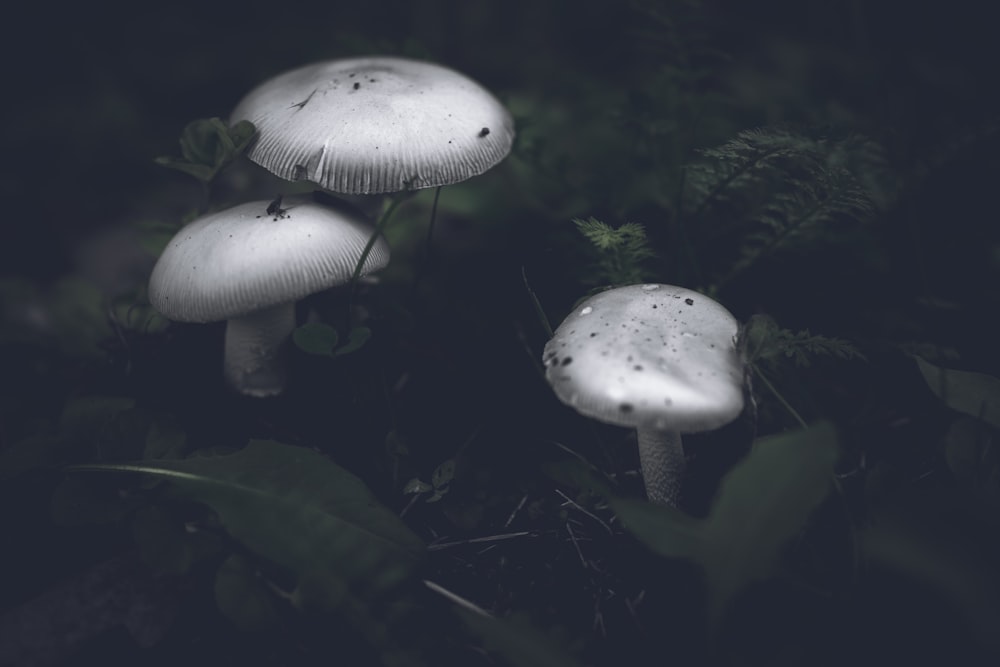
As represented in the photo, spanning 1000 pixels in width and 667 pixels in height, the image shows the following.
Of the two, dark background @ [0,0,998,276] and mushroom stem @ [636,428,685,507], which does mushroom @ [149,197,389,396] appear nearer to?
mushroom stem @ [636,428,685,507]

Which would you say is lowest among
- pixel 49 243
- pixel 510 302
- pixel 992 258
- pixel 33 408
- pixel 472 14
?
pixel 49 243

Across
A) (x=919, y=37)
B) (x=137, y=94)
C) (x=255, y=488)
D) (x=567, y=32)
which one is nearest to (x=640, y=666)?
(x=255, y=488)

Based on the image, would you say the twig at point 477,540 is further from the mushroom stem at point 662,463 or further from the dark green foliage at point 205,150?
the dark green foliage at point 205,150

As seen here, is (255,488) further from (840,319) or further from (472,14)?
(472,14)

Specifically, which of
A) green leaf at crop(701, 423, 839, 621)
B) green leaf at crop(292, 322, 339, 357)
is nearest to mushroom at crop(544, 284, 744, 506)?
green leaf at crop(701, 423, 839, 621)

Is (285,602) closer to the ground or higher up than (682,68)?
closer to the ground

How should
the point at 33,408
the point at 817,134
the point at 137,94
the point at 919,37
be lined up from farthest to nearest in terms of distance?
the point at 137,94 → the point at 919,37 → the point at 33,408 → the point at 817,134

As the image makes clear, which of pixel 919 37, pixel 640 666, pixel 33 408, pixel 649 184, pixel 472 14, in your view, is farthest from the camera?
pixel 472 14
